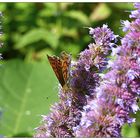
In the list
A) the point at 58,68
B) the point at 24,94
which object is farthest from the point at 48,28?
the point at 58,68

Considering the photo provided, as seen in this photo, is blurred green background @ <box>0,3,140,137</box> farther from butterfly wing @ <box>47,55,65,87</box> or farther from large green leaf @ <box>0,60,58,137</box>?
butterfly wing @ <box>47,55,65,87</box>

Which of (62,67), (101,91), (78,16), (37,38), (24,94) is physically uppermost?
(78,16)

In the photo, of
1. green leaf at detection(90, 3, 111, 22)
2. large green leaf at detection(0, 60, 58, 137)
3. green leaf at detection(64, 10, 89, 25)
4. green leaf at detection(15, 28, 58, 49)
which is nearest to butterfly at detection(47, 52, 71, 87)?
large green leaf at detection(0, 60, 58, 137)

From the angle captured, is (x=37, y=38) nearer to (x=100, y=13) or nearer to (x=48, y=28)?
(x=48, y=28)

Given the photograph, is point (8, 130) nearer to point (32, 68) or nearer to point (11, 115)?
point (11, 115)

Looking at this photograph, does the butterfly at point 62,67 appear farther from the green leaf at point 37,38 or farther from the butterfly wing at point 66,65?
the green leaf at point 37,38

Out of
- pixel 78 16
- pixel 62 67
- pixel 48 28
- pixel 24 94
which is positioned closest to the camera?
pixel 62 67
